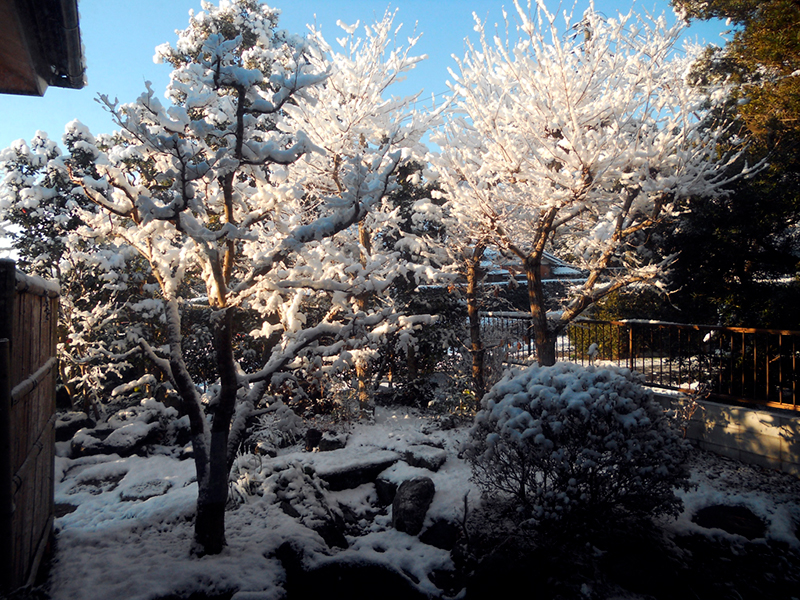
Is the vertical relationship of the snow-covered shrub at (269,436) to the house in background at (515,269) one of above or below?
below

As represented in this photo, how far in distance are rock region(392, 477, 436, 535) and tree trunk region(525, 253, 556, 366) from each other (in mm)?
2635

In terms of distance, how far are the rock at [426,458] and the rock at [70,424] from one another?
5964mm

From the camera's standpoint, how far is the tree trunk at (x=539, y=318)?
665 centimetres

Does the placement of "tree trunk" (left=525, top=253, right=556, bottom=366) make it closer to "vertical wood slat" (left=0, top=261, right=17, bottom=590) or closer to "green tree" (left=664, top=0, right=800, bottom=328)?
"green tree" (left=664, top=0, right=800, bottom=328)

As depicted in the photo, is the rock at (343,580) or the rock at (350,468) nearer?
the rock at (343,580)

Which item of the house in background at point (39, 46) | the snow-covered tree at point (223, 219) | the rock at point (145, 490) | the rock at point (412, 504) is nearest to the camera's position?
the house in background at point (39, 46)

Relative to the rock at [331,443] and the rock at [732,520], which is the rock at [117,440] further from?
the rock at [732,520]

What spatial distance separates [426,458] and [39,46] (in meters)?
5.55

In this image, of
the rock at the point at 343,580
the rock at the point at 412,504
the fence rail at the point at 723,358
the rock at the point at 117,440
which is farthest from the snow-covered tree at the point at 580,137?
the rock at the point at 117,440

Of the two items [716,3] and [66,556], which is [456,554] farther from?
[716,3]

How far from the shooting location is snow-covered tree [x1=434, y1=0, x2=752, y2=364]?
19.8ft

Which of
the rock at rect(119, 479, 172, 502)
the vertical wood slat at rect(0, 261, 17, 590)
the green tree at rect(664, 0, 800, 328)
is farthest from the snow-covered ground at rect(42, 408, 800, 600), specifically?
the green tree at rect(664, 0, 800, 328)

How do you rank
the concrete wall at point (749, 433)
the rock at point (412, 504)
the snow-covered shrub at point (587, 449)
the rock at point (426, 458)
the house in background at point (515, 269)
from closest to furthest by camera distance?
the snow-covered shrub at point (587, 449)
the rock at point (412, 504)
the concrete wall at point (749, 433)
the rock at point (426, 458)
the house in background at point (515, 269)

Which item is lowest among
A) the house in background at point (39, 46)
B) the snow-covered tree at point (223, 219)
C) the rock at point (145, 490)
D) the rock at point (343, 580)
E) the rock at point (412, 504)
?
the rock at point (145, 490)
